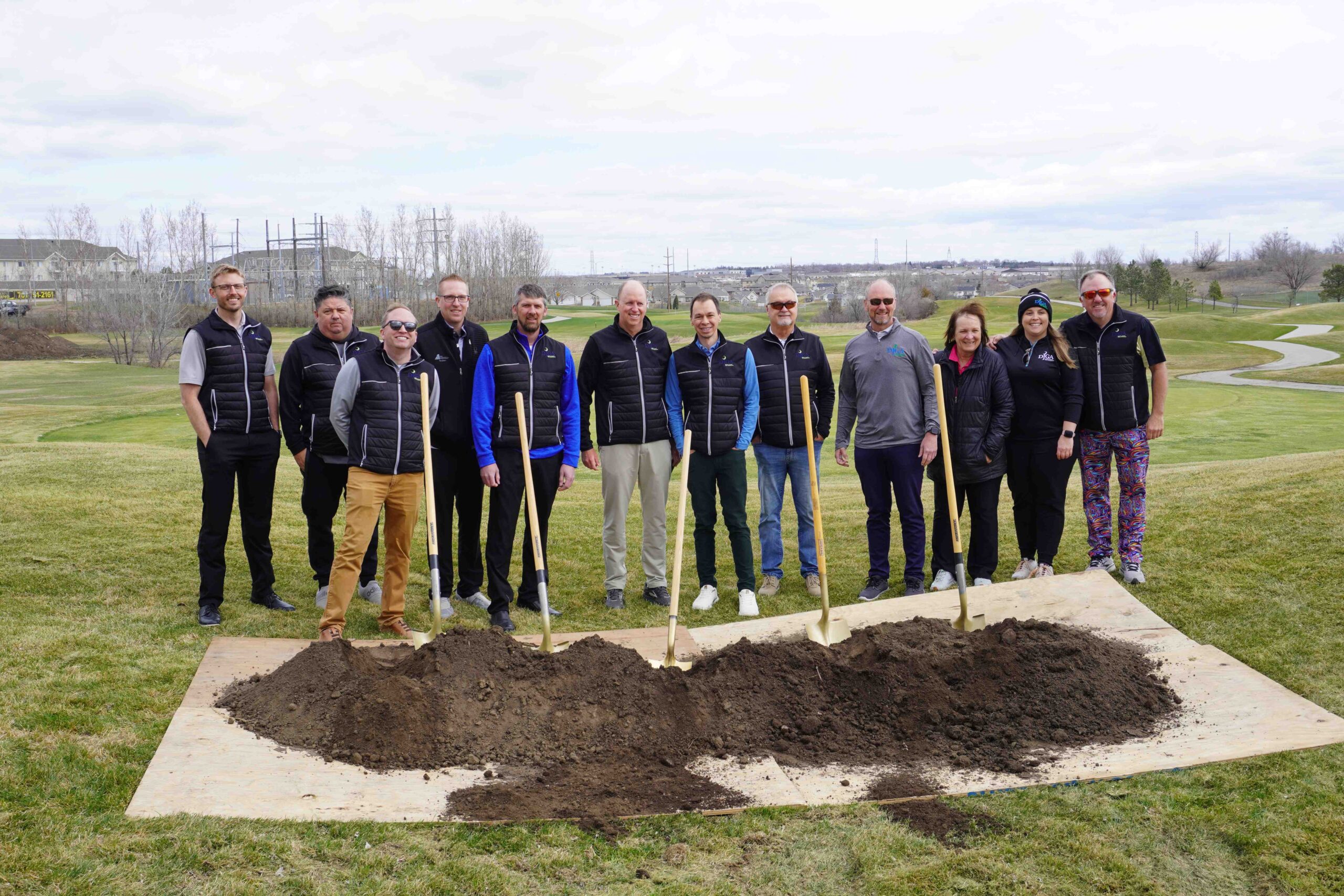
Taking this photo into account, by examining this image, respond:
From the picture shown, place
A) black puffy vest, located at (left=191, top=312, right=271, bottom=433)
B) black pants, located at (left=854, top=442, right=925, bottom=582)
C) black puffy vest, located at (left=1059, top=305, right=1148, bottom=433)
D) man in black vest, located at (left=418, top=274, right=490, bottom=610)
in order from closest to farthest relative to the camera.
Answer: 1. black puffy vest, located at (left=191, top=312, right=271, bottom=433)
2. man in black vest, located at (left=418, top=274, right=490, bottom=610)
3. black puffy vest, located at (left=1059, top=305, right=1148, bottom=433)
4. black pants, located at (left=854, top=442, right=925, bottom=582)

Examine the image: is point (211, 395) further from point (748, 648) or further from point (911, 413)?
point (911, 413)

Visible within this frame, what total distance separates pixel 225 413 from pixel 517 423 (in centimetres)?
187

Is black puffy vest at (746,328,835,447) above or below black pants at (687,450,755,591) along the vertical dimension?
above

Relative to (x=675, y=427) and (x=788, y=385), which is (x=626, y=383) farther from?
(x=788, y=385)

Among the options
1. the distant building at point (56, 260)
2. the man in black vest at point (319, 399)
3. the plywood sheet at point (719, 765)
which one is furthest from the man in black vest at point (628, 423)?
the distant building at point (56, 260)

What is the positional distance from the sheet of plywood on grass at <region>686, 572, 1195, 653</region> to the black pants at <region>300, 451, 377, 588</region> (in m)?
2.59

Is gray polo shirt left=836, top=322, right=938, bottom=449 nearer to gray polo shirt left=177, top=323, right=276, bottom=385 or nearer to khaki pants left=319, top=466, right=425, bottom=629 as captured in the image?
khaki pants left=319, top=466, right=425, bottom=629

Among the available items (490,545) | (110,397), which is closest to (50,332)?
(110,397)

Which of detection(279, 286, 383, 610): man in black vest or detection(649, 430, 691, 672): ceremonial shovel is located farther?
detection(279, 286, 383, 610): man in black vest

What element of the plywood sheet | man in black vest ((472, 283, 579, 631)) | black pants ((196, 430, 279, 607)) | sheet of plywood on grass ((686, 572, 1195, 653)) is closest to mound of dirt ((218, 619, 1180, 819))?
the plywood sheet

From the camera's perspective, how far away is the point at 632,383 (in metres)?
6.92

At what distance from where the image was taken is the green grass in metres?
3.59

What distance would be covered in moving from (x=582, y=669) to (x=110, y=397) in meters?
26.8

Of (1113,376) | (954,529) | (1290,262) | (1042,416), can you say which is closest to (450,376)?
(954,529)
